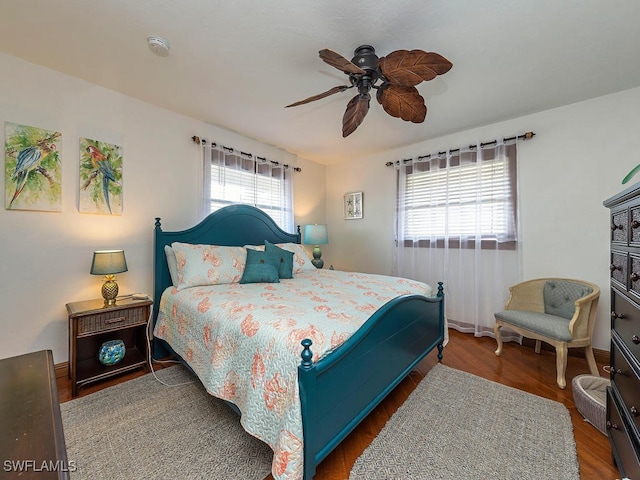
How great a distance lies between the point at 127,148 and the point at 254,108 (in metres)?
1.28

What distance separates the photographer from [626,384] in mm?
1190

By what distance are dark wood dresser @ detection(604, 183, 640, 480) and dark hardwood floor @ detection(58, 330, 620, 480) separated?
0.19 m

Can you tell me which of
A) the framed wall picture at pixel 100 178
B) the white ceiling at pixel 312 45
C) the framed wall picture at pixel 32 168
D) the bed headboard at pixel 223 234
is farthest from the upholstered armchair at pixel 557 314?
the framed wall picture at pixel 32 168

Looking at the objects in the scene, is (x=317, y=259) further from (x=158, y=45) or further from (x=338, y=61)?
(x=158, y=45)

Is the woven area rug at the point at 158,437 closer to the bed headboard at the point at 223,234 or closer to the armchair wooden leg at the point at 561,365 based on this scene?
the bed headboard at the point at 223,234

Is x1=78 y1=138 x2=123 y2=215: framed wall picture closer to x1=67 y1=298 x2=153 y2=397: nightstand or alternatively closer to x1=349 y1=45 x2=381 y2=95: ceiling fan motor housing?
x1=67 y1=298 x2=153 y2=397: nightstand

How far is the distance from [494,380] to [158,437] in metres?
2.49

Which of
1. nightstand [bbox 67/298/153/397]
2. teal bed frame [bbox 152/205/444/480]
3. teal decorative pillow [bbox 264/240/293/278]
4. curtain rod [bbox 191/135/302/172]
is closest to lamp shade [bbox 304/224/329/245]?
curtain rod [bbox 191/135/302/172]

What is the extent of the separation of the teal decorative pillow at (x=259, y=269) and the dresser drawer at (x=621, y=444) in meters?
2.33

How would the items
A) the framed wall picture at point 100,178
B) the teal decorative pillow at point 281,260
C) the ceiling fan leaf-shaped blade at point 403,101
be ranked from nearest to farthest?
the ceiling fan leaf-shaped blade at point 403,101 < the framed wall picture at point 100,178 < the teal decorative pillow at point 281,260

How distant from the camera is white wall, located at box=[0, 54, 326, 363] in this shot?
2035 mm

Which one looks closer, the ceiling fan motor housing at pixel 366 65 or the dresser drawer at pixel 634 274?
the dresser drawer at pixel 634 274

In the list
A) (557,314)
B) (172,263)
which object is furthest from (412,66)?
(557,314)

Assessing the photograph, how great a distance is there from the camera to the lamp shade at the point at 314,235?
4.07 meters
